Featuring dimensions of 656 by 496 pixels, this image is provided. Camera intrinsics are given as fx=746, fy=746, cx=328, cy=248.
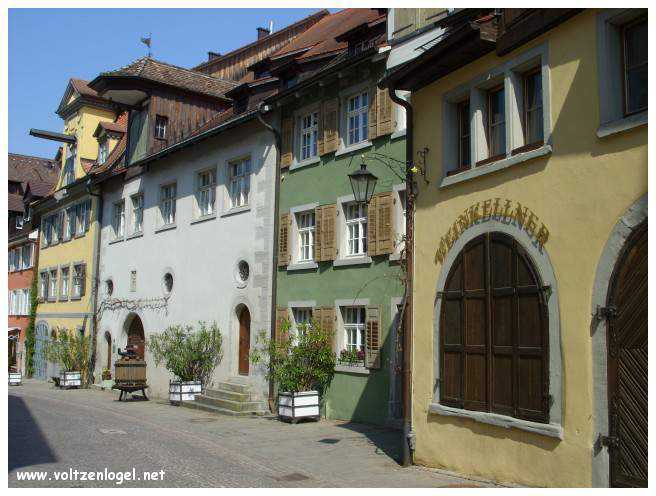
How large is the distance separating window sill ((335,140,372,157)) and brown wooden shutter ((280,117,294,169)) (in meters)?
1.94

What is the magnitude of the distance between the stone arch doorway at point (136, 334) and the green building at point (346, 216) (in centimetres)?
877

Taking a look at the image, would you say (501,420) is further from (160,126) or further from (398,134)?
(160,126)

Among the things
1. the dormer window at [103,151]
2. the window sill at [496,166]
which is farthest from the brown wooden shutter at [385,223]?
the dormer window at [103,151]

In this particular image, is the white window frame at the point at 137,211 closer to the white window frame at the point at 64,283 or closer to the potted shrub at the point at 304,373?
the white window frame at the point at 64,283

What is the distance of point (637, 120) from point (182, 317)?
1697cm

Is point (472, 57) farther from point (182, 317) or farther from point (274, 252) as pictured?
point (182, 317)

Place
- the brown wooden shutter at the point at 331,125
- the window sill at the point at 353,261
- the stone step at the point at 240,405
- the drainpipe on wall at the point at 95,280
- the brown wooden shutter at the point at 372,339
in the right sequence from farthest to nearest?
the drainpipe on wall at the point at 95,280
the stone step at the point at 240,405
the brown wooden shutter at the point at 331,125
the window sill at the point at 353,261
the brown wooden shutter at the point at 372,339

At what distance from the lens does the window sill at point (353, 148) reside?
1583 cm

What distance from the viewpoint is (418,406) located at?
1069cm

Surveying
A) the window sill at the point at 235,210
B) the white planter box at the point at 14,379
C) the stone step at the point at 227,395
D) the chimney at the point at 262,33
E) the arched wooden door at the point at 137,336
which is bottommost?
the white planter box at the point at 14,379

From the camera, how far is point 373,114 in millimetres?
15664

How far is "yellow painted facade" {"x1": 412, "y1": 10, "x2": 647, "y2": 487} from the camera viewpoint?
7.63m

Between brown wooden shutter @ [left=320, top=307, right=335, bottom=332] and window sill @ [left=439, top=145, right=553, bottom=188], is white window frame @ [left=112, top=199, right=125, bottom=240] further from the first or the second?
window sill @ [left=439, top=145, right=553, bottom=188]

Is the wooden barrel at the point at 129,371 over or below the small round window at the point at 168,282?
below
